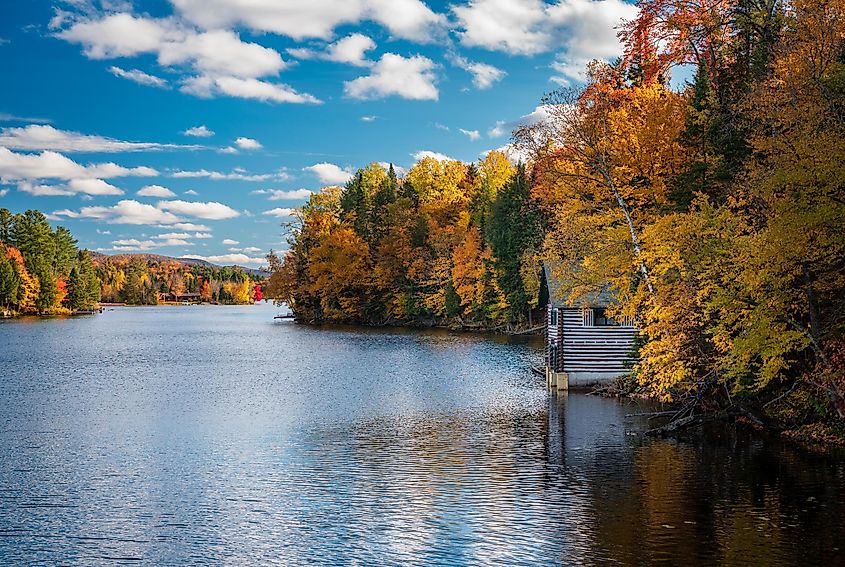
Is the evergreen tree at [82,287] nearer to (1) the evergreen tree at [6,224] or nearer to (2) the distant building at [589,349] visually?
(1) the evergreen tree at [6,224]

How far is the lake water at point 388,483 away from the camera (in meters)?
15.1

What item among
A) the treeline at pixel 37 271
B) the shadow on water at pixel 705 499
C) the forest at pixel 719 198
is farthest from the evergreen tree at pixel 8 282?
the shadow on water at pixel 705 499

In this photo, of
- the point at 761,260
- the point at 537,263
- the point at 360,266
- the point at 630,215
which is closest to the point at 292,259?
the point at 360,266

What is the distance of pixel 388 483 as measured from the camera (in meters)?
20.0

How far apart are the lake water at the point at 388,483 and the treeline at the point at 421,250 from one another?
40.3 metres

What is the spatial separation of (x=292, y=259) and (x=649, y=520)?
325 feet

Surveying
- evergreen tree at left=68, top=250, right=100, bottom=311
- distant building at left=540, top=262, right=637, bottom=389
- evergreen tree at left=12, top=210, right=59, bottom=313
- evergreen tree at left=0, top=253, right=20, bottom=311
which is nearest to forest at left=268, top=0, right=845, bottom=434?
distant building at left=540, top=262, right=637, bottom=389

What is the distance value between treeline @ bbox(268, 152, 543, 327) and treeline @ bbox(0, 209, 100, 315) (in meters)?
45.6

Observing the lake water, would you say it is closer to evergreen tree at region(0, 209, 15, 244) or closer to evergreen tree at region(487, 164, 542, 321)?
evergreen tree at region(487, 164, 542, 321)

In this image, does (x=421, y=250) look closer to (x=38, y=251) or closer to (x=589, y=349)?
(x=589, y=349)

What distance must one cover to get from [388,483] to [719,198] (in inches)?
699

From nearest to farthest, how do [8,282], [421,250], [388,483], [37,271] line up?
[388,483], [421,250], [8,282], [37,271]

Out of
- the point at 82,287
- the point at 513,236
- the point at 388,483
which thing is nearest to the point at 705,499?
the point at 388,483

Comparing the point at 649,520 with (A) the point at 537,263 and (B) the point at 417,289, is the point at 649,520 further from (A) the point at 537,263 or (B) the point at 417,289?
(B) the point at 417,289
